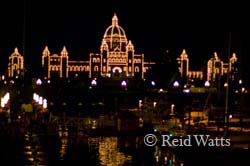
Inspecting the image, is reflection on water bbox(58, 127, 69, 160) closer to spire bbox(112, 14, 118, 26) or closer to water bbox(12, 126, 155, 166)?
water bbox(12, 126, 155, 166)

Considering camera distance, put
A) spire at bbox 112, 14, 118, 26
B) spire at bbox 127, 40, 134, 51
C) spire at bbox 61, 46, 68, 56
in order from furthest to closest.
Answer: spire at bbox 112, 14, 118, 26, spire at bbox 127, 40, 134, 51, spire at bbox 61, 46, 68, 56

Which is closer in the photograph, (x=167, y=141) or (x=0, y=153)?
(x=0, y=153)

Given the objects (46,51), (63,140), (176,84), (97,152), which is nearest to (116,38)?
(46,51)

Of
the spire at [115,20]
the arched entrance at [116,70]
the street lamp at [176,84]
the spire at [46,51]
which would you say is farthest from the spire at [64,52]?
the street lamp at [176,84]

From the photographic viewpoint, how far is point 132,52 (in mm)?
132625

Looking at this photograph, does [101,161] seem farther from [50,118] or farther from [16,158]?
[50,118]

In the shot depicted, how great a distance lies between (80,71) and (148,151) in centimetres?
11585

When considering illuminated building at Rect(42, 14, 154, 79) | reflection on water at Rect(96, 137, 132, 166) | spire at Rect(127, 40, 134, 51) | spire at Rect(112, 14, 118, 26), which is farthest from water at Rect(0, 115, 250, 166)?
spire at Rect(112, 14, 118, 26)

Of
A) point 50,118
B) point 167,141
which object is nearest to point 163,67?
point 50,118

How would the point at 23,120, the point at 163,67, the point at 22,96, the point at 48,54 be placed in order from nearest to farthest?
the point at 23,120 < the point at 22,96 < the point at 163,67 < the point at 48,54

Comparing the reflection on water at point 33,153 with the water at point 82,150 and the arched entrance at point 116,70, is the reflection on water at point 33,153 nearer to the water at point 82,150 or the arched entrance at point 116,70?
the water at point 82,150

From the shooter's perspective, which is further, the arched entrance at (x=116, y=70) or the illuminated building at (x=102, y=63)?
the illuminated building at (x=102, y=63)

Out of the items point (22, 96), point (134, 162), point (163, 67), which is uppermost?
point (163, 67)

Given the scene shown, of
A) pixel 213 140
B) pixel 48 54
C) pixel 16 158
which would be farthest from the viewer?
pixel 48 54
